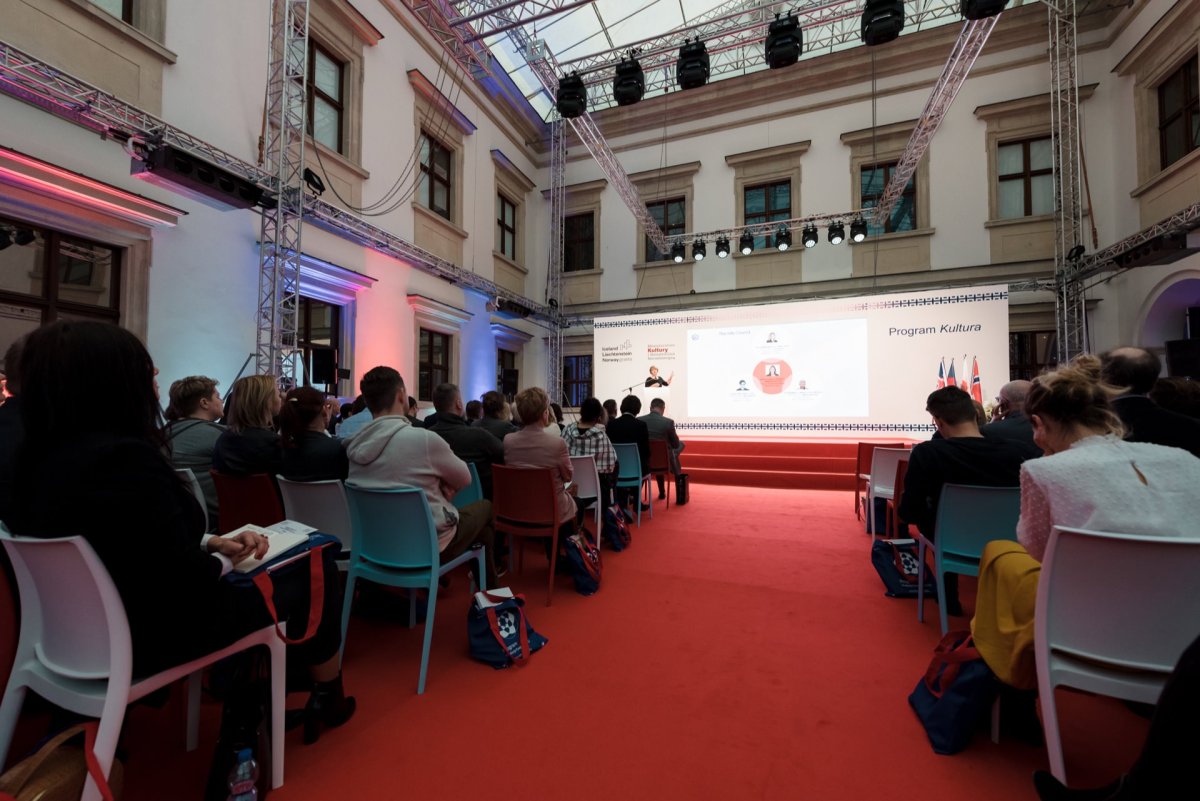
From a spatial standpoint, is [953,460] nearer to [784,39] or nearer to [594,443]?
[594,443]

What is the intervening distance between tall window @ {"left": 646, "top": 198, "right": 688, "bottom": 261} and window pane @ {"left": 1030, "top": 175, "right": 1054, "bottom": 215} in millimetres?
5874

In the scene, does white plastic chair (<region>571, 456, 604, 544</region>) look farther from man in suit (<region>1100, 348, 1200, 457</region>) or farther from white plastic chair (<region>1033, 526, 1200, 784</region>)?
man in suit (<region>1100, 348, 1200, 457</region>)

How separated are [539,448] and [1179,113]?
32.7ft

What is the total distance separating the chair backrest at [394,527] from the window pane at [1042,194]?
10745mm

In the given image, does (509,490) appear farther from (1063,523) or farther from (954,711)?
(1063,523)

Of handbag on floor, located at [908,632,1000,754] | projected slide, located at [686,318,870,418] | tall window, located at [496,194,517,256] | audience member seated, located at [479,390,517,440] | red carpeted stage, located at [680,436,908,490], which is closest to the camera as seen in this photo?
handbag on floor, located at [908,632,1000,754]

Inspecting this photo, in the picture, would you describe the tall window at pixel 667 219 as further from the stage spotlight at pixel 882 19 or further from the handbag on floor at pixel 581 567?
the handbag on floor at pixel 581 567

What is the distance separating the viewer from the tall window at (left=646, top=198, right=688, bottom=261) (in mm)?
10617

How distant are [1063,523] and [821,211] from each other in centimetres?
944

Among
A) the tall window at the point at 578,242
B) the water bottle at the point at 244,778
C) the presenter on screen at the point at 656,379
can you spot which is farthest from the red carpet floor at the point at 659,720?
the tall window at the point at 578,242

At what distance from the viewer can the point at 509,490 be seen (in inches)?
106

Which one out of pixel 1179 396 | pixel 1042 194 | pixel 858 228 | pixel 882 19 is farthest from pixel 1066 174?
pixel 1179 396

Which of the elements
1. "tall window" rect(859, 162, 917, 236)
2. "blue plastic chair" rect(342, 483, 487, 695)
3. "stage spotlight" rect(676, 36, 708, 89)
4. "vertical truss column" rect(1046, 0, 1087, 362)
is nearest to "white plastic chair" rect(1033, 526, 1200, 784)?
"blue plastic chair" rect(342, 483, 487, 695)

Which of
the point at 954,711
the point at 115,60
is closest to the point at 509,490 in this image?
the point at 954,711
